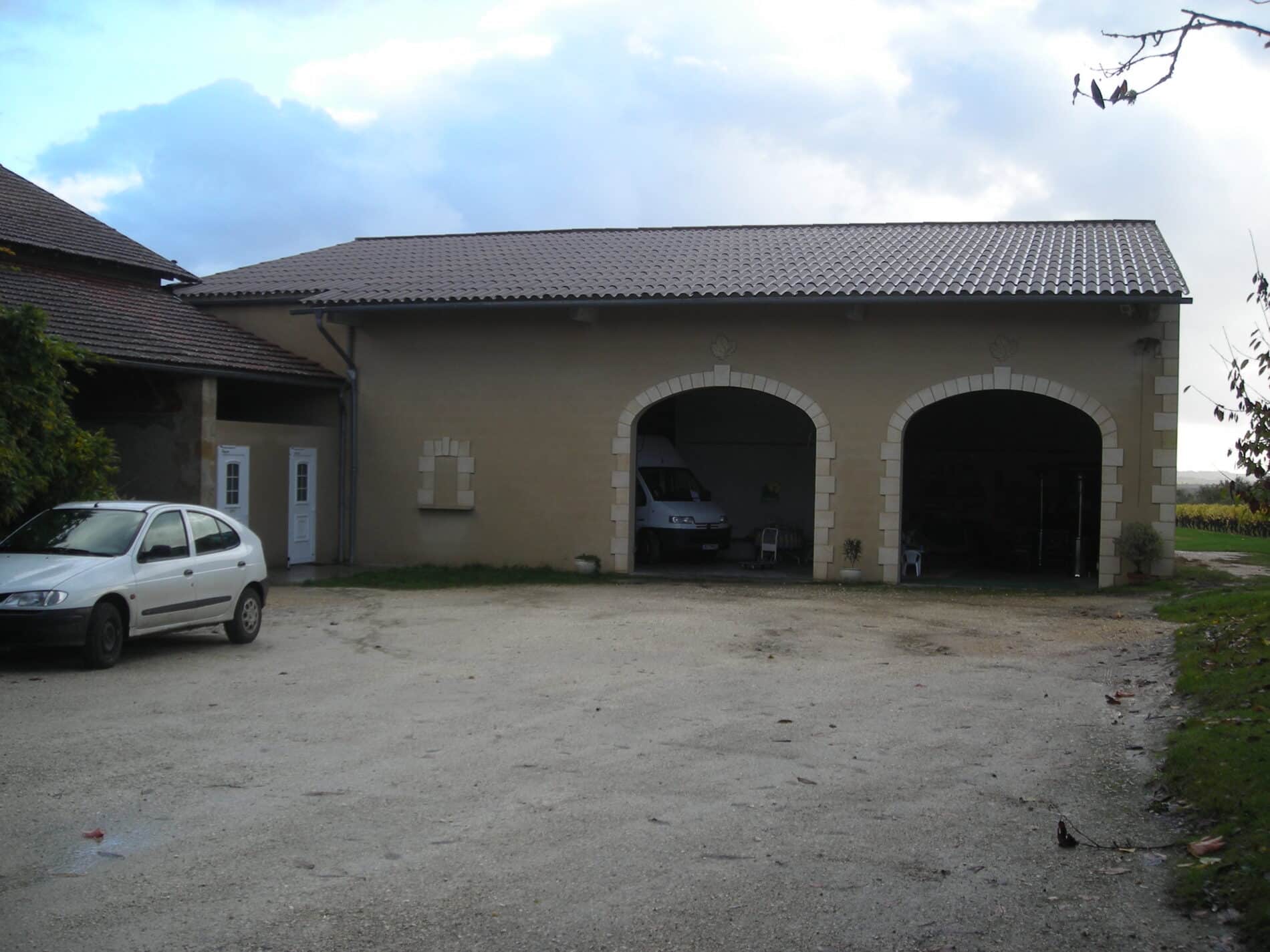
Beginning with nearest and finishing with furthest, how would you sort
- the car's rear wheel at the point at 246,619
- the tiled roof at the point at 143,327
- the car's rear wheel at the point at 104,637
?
the car's rear wheel at the point at 104,637 < the car's rear wheel at the point at 246,619 < the tiled roof at the point at 143,327

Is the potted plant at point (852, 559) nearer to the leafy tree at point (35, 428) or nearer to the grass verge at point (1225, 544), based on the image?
the grass verge at point (1225, 544)

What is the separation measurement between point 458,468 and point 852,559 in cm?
655

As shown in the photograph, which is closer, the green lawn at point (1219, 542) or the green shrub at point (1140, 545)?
the green shrub at point (1140, 545)

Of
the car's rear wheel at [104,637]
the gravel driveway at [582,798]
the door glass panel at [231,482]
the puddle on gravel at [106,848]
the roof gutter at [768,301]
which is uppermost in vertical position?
the roof gutter at [768,301]

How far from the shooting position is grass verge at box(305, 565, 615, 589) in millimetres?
18203

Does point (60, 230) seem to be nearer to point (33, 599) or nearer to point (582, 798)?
point (33, 599)

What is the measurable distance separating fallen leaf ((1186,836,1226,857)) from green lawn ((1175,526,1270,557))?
1912 centimetres

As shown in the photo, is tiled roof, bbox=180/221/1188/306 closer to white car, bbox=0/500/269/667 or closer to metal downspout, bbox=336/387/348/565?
metal downspout, bbox=336/387/348/565

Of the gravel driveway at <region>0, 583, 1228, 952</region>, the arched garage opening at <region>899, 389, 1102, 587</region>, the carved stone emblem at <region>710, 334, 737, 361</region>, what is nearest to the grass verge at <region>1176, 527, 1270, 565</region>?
the arched garage opening at <region>899, 389, 1102, 587</region>

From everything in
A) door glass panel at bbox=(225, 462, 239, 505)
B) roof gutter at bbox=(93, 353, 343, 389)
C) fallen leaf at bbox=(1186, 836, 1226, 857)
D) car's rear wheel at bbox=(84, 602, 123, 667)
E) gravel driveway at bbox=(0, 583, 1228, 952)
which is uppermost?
roof gutter at bbox=(93, 353, 343, 389)

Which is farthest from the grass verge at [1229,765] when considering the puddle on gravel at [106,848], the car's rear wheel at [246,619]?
the car's rear wheel at [246,619]

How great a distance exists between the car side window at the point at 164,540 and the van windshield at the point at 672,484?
38.7 ft

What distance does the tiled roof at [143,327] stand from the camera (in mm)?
17219

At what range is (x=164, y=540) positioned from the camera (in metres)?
11.0
